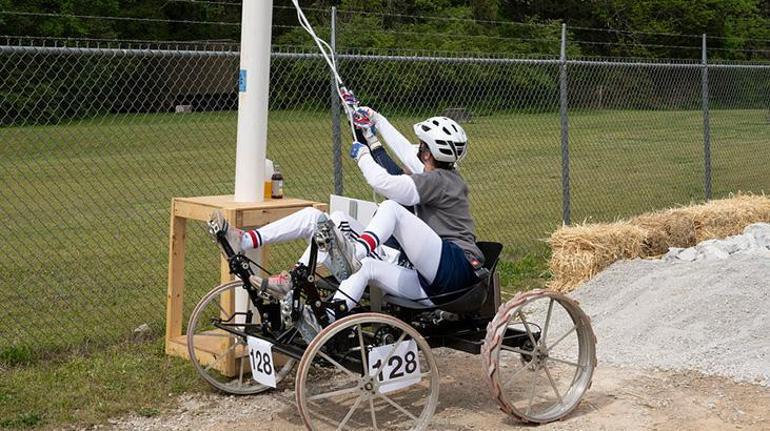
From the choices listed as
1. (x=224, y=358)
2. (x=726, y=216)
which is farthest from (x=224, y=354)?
(x=726, y=216)

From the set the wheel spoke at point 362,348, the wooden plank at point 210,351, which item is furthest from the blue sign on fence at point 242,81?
the wheel spoke at point 362,348

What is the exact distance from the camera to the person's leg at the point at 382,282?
5496 mm

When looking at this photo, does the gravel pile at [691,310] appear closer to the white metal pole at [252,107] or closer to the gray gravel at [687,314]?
the gray gravel at [687,314]

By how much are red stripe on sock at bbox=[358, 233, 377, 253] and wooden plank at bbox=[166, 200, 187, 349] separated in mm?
1694

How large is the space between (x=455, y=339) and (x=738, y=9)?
5090 cm

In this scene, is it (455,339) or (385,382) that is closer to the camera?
(385,382)

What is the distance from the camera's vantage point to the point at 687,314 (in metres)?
7.79

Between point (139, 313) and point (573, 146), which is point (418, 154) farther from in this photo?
point (573, 146)

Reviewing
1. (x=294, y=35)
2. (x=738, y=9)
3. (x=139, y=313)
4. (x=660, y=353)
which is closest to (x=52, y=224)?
(x=139, y=313)

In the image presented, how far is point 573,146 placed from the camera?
2341 cm

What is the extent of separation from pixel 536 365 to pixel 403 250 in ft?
3.24

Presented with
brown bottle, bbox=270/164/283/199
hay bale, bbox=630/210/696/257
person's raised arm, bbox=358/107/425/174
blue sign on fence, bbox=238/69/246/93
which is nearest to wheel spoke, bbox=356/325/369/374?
person's raised arm, bbox=358/107/425/174

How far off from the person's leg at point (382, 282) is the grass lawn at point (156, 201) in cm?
144

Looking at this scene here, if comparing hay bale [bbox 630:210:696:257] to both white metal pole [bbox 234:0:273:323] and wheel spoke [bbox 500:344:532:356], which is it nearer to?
wheel spoke [bbox 500:344:532:356]
